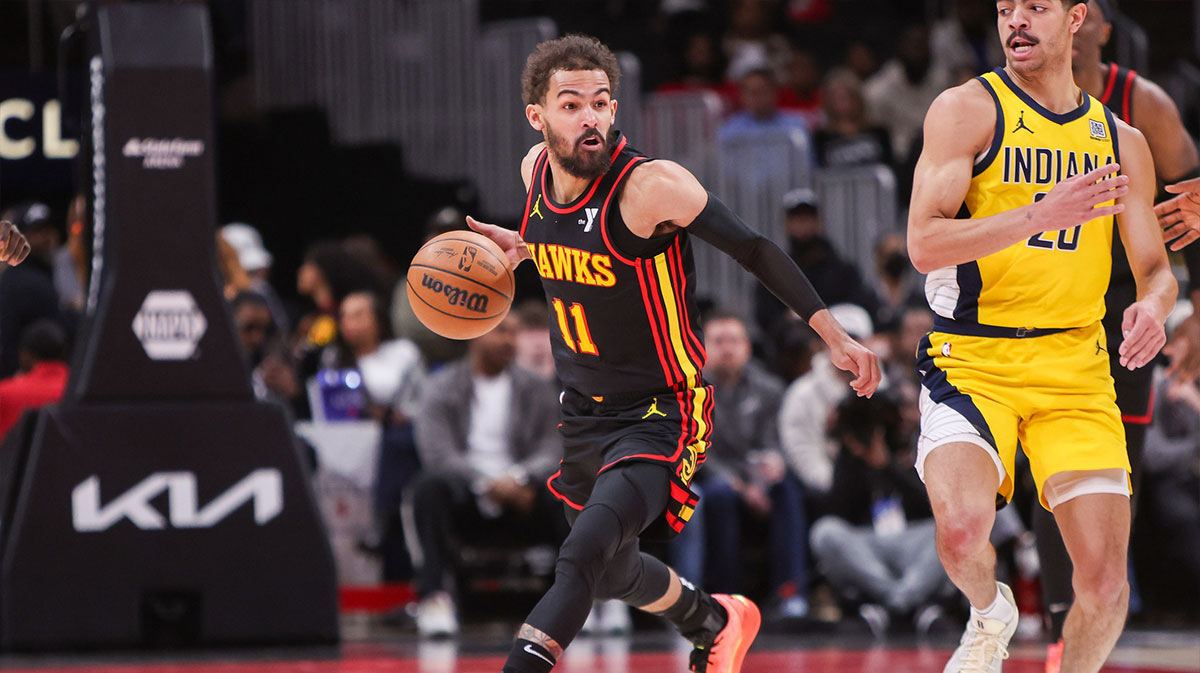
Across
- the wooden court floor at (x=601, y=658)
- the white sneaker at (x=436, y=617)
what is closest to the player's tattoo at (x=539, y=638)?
the wooden court floor at (x=601, y=658)

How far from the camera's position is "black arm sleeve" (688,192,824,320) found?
5.21 m

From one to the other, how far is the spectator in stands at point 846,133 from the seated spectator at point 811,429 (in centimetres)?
290

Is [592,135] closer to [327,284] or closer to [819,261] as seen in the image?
[819,261]

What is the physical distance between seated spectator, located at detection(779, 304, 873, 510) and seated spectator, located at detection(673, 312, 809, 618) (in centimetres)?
8

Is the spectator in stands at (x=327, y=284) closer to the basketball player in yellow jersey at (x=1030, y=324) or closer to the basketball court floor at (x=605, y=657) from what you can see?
the basketball court floor at (x=605, y=657)

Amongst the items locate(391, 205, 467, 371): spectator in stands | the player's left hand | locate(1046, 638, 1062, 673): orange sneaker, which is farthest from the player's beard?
locate(391, 205, 467, 371): spectator in stands

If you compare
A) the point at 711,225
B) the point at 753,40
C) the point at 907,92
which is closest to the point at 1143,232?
the point at 711,225

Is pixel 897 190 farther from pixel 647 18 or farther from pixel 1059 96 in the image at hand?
pixel 1059 96

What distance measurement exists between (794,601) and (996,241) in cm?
519

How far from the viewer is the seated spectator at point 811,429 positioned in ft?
33.3

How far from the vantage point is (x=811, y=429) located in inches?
401

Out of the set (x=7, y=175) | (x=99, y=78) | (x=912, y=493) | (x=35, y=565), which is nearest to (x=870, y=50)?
(x=912, y=493)

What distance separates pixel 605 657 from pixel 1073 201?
13.7 feet

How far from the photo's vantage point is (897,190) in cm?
1318
